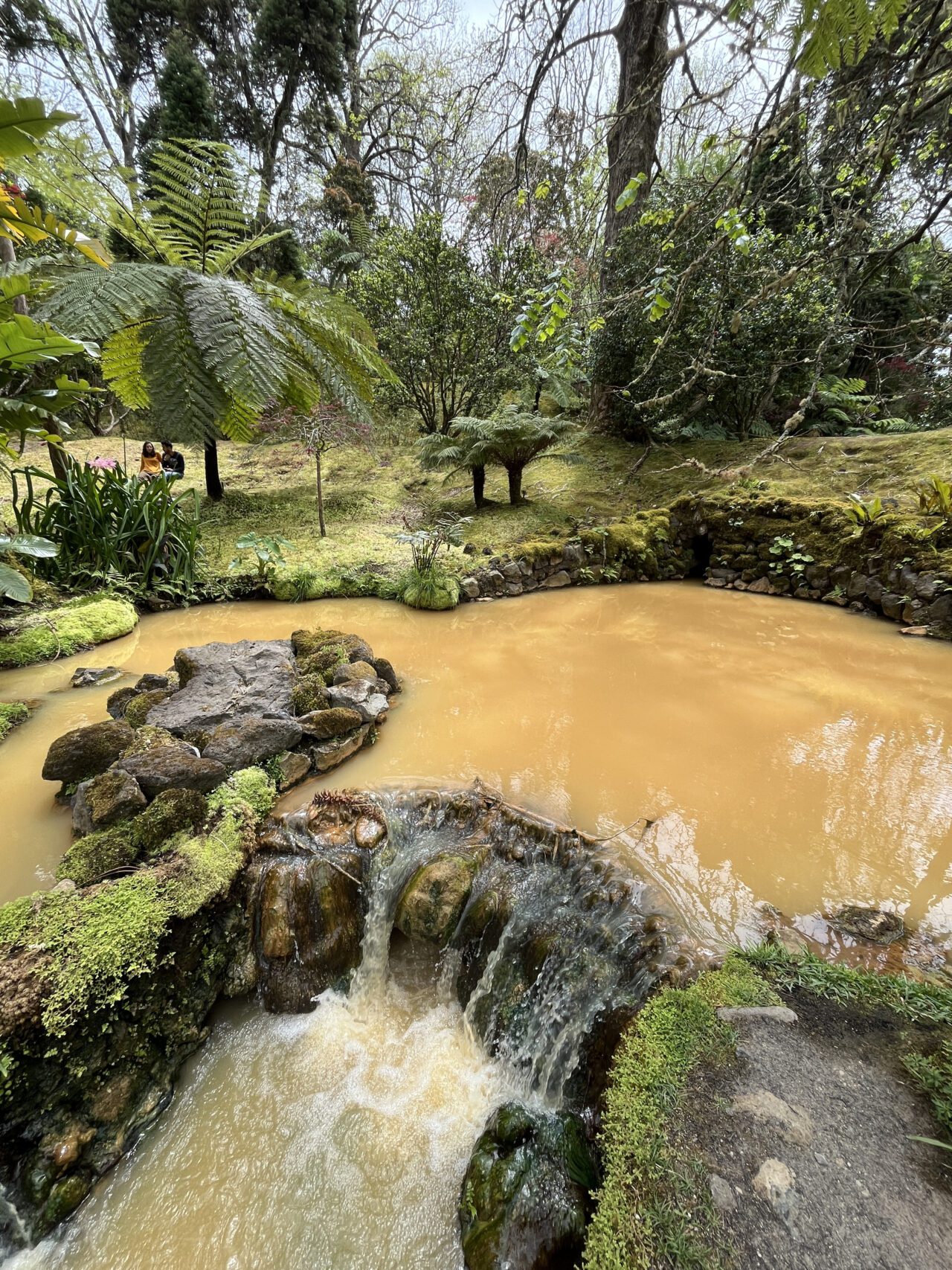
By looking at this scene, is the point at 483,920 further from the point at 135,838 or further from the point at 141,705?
the point at 141,705

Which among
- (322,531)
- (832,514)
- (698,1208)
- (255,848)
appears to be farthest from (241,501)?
(698,1208)

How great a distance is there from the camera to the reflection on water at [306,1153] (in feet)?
4.94

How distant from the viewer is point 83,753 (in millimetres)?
2414

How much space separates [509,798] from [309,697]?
1321 mm

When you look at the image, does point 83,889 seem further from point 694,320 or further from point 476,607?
point 694,320

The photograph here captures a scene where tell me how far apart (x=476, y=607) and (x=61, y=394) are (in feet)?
11.4

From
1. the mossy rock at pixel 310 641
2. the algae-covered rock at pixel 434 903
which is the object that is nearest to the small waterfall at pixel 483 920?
the algae-covered rock at pixel 434 903

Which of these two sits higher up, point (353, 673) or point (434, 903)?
point (353, 673)

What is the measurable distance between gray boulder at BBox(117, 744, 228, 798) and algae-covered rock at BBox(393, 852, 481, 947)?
1038 millimetres

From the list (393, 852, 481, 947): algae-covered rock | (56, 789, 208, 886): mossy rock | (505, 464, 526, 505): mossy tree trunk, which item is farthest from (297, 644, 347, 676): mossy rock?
(505, 464, 526, 505): mossy tree trunk

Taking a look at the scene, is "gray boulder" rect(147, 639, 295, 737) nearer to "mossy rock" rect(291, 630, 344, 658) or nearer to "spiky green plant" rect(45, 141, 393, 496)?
"mossy rock" rect(291, 630, 344, 658)

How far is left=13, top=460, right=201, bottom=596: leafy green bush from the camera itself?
180 inches

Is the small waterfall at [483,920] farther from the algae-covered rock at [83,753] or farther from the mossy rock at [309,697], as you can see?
the algae-covered rock at [83,753]

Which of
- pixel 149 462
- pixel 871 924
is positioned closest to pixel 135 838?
pixel 871 924
